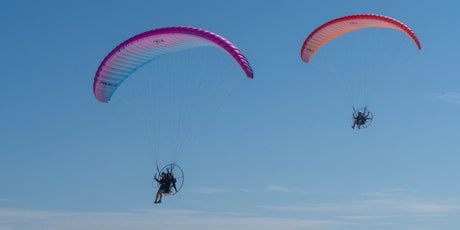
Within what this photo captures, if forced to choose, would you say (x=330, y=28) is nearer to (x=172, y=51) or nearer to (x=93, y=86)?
(x=172, y=51)

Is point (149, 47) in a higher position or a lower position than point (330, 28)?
lower

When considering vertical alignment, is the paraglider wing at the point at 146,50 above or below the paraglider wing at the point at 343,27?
→ below

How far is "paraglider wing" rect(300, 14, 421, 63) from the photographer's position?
4947 cm

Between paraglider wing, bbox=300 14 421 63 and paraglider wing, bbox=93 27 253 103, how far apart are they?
11.5 m

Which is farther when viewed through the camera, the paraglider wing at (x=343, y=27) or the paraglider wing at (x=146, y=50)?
the paraglider wing at (x=343, y=27)

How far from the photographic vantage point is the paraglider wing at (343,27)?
49.5 metres

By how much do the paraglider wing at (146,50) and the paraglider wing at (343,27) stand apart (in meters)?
11.5

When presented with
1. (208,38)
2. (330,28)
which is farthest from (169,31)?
(330,28)

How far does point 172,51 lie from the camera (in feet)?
147

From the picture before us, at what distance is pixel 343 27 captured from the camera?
5269 cm

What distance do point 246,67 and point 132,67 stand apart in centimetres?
876

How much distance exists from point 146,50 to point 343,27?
573 inches

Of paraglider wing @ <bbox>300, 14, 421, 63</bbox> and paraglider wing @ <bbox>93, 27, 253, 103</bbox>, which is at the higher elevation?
paraglider wing @ <bbox>300, 14, 421, 63</bbox>

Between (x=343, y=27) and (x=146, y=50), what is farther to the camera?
(x=343, y=27)
